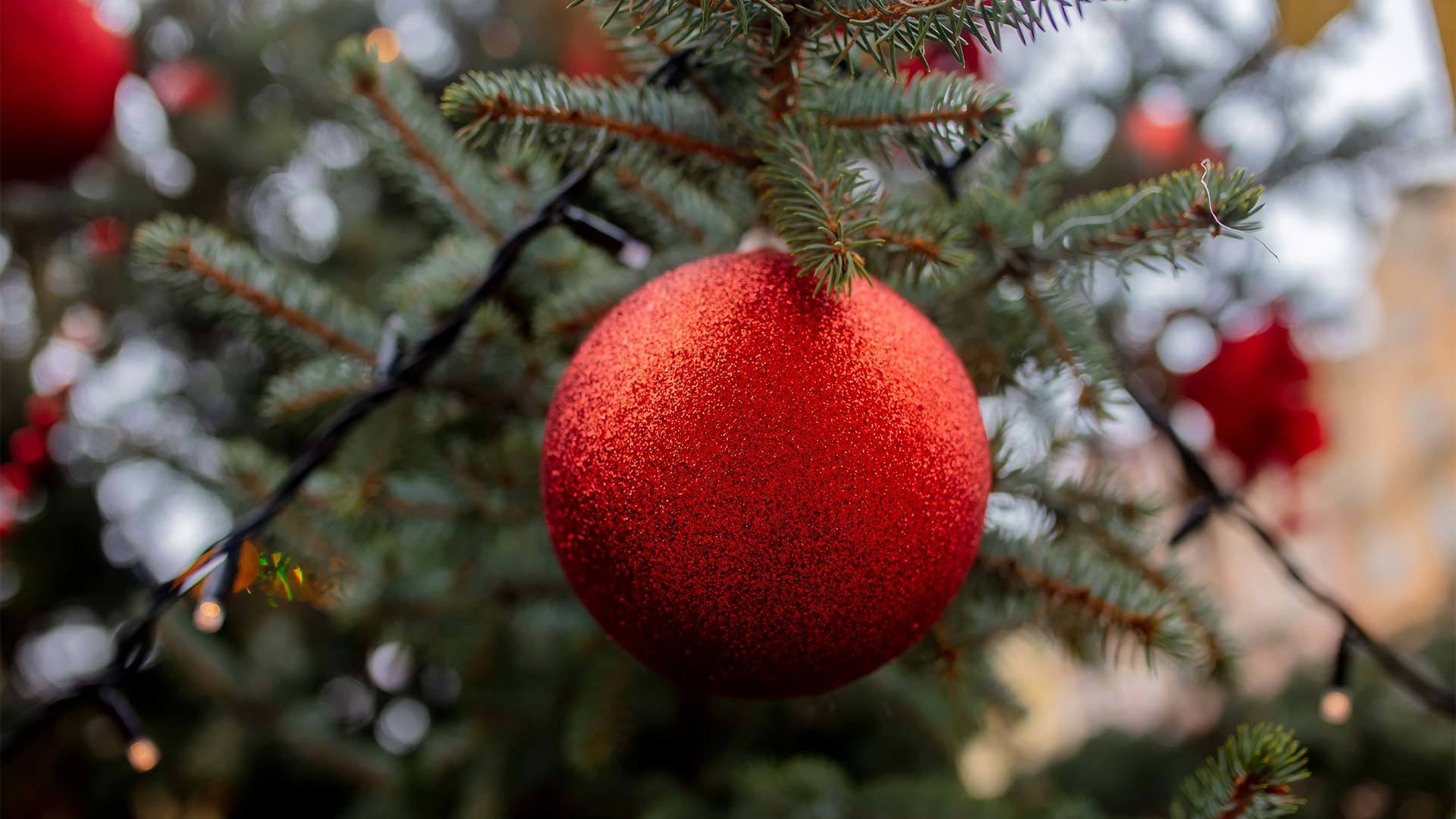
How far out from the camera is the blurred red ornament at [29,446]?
3.59ft

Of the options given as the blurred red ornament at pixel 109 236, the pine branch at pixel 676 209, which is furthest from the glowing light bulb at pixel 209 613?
the blurred red ornament at pixel 109 236

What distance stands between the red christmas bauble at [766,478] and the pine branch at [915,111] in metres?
0.09

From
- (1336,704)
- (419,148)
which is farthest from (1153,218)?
(419,148)

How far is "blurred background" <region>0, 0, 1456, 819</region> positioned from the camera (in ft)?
3.36

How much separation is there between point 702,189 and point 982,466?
0.22 metres

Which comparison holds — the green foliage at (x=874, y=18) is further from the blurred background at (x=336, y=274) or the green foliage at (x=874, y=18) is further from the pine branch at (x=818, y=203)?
the blurred background at (x=336, y=274)

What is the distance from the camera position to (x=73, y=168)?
2.94ft

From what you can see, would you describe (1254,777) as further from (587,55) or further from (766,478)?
(587,55)

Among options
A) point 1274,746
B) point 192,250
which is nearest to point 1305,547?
point 1274,746

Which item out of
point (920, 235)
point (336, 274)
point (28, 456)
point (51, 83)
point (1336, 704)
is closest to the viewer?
point (920, 235)

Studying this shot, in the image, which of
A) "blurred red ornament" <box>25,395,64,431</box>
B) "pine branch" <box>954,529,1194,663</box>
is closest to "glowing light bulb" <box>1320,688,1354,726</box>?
"pine branch" <box>954,529,1194,663</box>

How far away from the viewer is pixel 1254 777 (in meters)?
0.37

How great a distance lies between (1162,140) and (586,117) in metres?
Answer: 0.97

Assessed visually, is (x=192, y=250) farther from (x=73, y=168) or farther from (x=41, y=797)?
(x=41, y=797)
